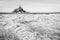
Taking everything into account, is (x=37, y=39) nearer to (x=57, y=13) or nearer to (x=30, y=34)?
(x=30, y=34)

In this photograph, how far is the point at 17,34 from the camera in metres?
1.28

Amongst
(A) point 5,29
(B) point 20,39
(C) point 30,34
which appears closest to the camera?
(B) point 20,39

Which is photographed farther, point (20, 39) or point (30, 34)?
point (30, 34)

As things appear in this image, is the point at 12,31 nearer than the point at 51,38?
No

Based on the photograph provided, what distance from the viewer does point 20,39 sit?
1136 mm

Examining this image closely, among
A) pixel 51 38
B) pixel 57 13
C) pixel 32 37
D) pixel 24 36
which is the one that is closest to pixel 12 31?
pixel 24 36

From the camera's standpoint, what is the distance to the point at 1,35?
1.23 meters

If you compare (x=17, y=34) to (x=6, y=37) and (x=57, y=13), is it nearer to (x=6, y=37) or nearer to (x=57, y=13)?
(x=6, y=37)

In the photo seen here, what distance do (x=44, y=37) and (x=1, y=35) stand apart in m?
0.76

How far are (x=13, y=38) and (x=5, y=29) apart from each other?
0.38 m

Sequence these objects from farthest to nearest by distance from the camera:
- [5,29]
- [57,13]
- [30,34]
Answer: [57,13], [5,29], [30,34]

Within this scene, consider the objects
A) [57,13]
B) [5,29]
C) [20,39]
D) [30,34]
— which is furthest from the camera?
[57,13]

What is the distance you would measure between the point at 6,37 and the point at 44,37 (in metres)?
0.65

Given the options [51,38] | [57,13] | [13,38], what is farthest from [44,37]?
[57,13]
